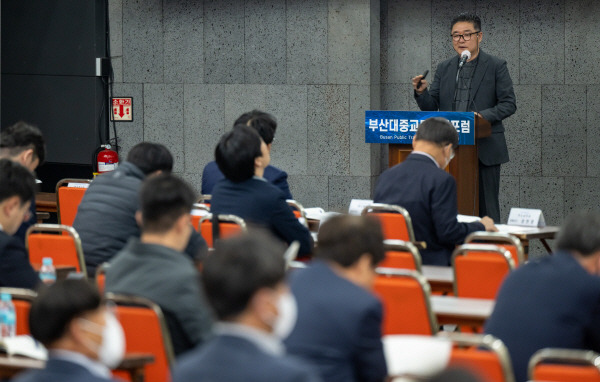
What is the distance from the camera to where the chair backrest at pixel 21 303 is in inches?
134

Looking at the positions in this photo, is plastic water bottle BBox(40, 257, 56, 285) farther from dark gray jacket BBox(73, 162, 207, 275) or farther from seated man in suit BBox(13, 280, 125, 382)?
seated man in suit BBox(13, 280, 125, 382)

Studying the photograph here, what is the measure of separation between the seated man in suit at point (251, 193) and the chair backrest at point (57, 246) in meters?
0.95

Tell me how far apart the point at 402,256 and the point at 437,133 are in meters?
1.34

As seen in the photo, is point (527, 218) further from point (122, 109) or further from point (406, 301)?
point (122, 109)

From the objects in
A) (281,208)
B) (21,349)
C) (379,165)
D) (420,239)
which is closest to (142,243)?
(21,349)

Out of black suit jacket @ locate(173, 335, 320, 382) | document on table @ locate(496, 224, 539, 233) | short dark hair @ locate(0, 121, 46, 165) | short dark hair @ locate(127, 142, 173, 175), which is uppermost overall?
short dark hair @ locate(0, 121, 46, 165)

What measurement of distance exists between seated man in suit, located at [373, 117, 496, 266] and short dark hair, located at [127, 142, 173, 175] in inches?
54.9

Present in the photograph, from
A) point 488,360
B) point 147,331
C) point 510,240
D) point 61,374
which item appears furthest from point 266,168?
point 61,374

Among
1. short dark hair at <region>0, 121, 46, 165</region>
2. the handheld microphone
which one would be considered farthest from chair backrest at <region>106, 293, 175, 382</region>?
the handheld microphone

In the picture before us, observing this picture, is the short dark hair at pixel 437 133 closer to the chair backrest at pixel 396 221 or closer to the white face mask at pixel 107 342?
the chair backrest at pixel 396 221

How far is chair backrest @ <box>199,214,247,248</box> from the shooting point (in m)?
5.14

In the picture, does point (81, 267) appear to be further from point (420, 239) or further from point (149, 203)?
point (420, 239)

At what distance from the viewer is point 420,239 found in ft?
18.6

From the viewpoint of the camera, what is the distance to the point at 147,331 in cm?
315
